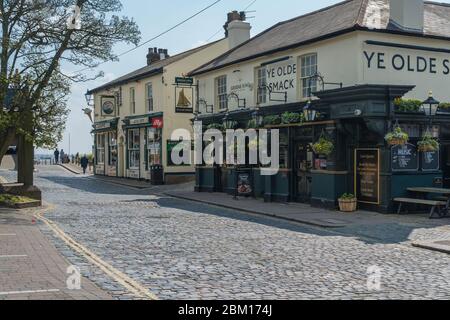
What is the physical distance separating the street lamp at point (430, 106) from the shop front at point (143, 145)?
16.8m

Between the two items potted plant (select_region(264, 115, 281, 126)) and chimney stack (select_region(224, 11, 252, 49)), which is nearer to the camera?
potted plant (select_region(264, 115, 281, 126))

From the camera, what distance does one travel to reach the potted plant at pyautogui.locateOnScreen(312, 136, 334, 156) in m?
16.6

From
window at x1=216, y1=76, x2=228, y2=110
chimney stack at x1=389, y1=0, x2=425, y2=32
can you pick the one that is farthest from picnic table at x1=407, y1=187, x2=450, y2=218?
window at x1=216, y1=76, x2=228, y2=110

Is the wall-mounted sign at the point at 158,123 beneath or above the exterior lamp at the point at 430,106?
above

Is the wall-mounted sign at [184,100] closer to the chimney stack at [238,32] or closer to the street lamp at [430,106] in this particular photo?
the chimney stack at [238,32]

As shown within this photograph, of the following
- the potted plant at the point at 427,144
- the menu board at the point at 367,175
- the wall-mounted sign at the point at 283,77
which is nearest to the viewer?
the potted plant at the point at 427,144

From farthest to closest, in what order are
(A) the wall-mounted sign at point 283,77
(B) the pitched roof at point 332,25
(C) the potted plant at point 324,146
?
(A) the wall-mounted sign at point 283,77
(B) the pitched roof at point 332,25
(C) the potted plant at point 324,146

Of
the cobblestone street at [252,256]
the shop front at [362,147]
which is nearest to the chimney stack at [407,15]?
the shop front at [362,147]

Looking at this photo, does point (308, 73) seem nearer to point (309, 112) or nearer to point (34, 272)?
point (309, 112)

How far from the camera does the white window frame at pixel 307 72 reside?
18.2 meters

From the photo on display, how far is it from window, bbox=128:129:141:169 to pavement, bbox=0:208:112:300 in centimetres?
2155

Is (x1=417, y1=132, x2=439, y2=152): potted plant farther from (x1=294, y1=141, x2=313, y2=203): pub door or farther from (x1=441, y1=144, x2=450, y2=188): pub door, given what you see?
(x1=294, y1=141, x2=313, y2=203): pub door
